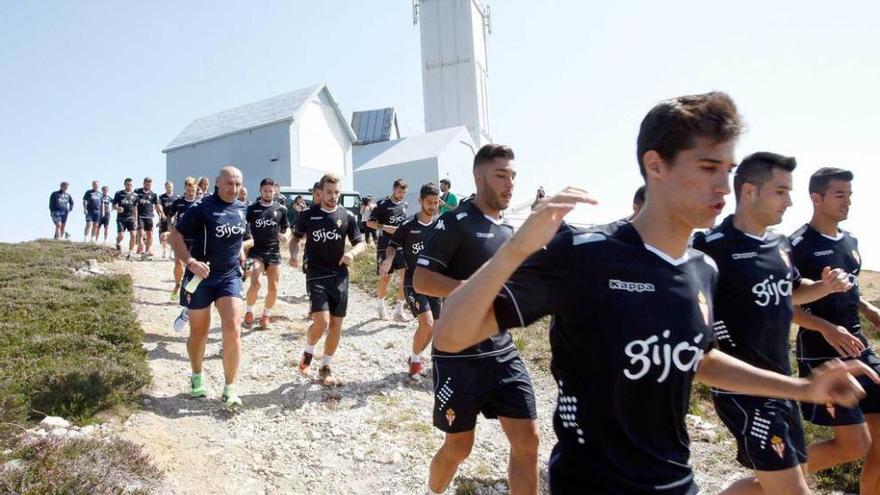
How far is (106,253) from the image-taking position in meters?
17.7

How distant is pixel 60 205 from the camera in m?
21.1

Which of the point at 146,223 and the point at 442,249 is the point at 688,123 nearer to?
the point at 442,249

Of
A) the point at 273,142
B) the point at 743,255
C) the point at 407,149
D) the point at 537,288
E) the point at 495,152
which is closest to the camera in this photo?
the point at 537,288

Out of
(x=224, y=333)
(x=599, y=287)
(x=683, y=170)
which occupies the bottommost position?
(x=224, y=333)

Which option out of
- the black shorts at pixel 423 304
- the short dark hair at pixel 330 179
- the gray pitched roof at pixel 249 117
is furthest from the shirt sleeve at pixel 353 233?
the gray pitched roof at pixel 249 117

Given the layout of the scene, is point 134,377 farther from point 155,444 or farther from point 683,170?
point 683,170

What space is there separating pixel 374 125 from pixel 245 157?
16750mm

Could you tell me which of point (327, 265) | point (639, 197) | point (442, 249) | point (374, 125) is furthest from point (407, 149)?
point (442, 249)

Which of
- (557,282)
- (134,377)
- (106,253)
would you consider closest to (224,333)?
(134,377)

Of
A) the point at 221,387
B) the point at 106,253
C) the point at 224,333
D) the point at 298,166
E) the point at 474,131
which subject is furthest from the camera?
the point at 474,131

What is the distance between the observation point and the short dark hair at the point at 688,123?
2047 mm

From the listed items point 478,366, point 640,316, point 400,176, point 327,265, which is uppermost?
point 400,176

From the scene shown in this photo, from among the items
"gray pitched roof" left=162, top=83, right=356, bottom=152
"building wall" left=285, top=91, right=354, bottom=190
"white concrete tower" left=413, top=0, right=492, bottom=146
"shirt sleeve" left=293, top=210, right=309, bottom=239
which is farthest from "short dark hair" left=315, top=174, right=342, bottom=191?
"white concrete tower" left=413, top=0, right=492, bottom=146

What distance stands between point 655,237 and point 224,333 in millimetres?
5649
